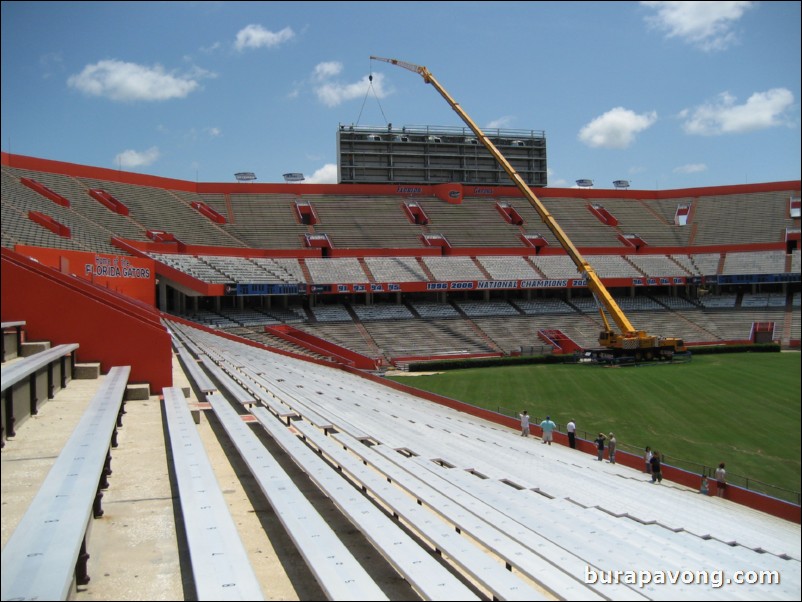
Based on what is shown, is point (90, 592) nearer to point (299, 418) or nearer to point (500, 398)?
point (299, 418)

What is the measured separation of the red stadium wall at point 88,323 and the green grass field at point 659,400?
11.6 metres

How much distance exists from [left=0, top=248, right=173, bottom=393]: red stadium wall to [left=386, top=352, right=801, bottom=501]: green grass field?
11564mm

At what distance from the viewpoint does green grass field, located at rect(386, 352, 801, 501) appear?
1725 cm

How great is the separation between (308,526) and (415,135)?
59.7m

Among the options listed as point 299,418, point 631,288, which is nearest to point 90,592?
point 299,418

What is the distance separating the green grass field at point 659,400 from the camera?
17.2 m

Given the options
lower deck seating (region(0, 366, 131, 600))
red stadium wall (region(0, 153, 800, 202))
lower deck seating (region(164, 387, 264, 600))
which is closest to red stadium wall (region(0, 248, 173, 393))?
lower deck seating (region(164, 387, 264, 600))

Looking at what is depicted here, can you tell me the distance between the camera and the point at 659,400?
24500 mm

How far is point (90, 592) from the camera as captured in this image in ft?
11.9

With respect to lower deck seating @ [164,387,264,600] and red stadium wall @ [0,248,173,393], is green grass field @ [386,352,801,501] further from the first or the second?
red stadium wall @ [0,248,173,393]

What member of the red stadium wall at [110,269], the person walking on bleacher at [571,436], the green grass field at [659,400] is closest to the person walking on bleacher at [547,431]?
the person walking on bleacher at [571,436]

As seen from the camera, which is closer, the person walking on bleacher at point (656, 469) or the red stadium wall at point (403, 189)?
the person walking on bleacher at point (656, 469)

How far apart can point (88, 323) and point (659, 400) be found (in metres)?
21.5

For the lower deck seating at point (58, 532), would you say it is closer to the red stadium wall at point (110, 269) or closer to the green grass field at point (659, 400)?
the green grass field at point (659, 400)
